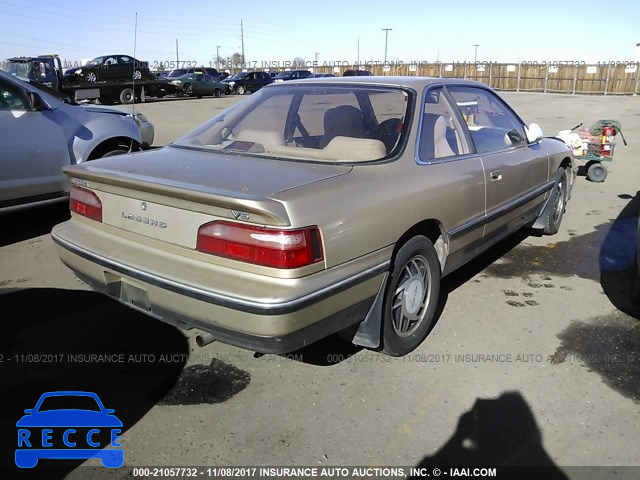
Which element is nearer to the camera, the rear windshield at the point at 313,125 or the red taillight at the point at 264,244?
the red taillight at the point at 264,244

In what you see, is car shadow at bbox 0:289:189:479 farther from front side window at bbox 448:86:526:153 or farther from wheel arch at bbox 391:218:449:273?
front side window at bbox 448:86:526:153

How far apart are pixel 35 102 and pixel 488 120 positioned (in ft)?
14.6

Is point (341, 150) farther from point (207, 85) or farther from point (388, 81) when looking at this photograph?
point (207, 85)

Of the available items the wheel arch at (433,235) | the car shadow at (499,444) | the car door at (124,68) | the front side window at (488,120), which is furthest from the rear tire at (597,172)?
the car door at (124,68)

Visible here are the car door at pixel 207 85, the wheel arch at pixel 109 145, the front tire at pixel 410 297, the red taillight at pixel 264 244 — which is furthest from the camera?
the car door at pixel 207 85

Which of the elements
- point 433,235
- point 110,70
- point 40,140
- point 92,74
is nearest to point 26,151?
point 40,140

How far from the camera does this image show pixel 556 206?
582 centimetres

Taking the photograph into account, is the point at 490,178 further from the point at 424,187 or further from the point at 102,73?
the point at 102,73

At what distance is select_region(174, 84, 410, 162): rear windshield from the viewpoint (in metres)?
3.20

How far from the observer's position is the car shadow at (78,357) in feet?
9.09

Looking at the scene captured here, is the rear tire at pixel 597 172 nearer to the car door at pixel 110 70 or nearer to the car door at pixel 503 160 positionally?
the car door at pixel 503 160

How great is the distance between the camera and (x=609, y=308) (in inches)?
160

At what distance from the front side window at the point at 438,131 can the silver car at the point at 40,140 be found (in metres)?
3.09

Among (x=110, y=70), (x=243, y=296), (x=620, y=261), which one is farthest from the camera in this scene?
(x=110, y=70)
